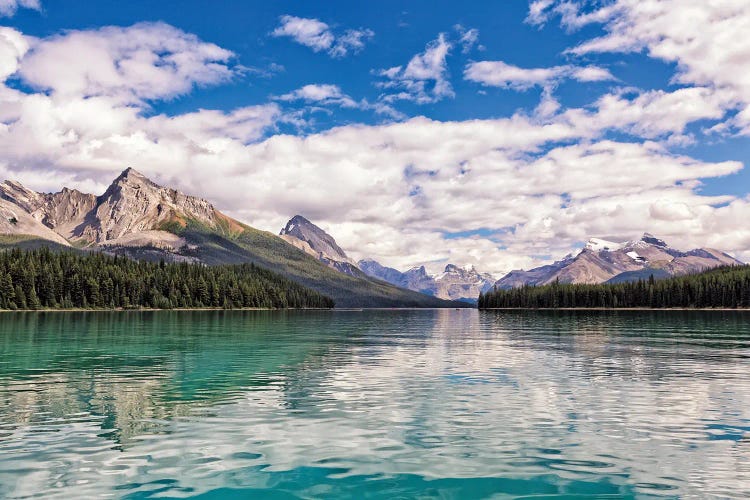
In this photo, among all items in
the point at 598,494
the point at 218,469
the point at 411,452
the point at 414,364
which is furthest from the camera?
the point at 414,364

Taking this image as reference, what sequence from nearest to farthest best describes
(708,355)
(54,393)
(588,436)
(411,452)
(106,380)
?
(411,452) → (588,436) → (54,393) → (106,380) → (708,355)

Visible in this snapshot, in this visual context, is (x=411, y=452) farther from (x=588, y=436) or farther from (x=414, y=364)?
(x=414, y=364)

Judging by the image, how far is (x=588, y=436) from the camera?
26.9 meters

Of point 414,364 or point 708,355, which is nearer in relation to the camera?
point 414,364

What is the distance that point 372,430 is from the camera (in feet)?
92.6

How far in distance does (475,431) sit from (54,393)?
92.1ft

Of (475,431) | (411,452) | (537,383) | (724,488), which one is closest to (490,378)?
(537,383)

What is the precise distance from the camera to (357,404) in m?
35.2

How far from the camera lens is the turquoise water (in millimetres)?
20109

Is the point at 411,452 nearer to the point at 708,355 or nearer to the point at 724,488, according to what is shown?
the point at 724,488

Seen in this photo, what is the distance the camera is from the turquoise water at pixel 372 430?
20.1 meters

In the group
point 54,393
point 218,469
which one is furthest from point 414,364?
point 218,469

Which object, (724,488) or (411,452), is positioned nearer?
(724,488)

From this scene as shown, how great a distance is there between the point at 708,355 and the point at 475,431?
5084 centimetres
